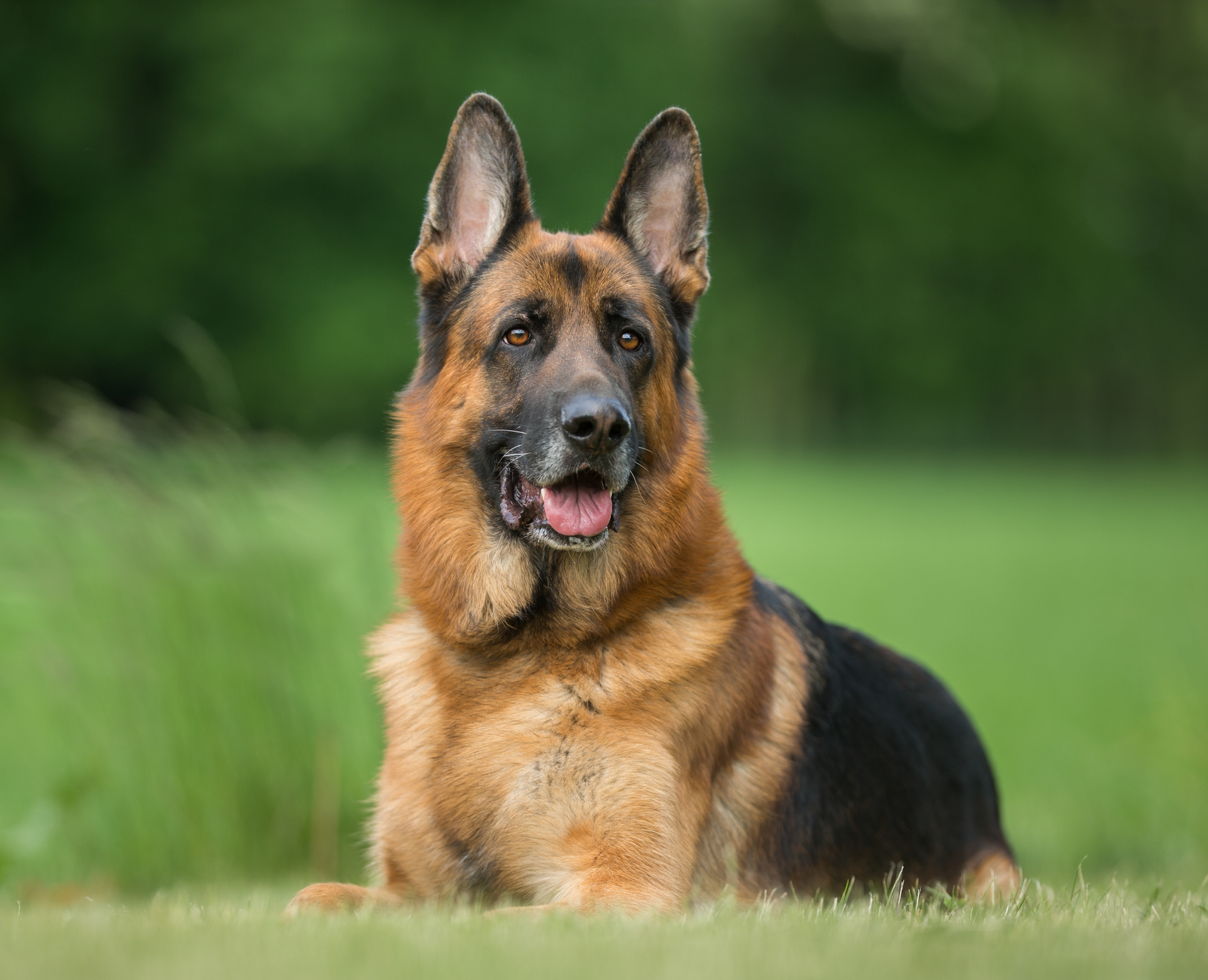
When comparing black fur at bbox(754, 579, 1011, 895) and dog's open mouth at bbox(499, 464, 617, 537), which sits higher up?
dog's open mouth at bbox(499, 464, 617, 537)

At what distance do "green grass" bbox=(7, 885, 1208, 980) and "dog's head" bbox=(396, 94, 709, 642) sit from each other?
1260 millimetres

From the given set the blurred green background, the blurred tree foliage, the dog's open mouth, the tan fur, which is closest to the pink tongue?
the dog's open mouth

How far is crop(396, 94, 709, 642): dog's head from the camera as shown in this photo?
158 inches

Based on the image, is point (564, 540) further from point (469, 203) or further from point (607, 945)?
point (607, 945)

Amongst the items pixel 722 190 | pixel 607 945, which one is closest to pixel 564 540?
pixel 607 945

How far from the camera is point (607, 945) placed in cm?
274

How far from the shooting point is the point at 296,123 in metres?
26.7

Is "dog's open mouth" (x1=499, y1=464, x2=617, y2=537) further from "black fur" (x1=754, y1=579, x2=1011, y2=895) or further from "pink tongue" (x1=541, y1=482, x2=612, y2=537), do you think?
"black fur" (x1=754, y1=579, x2=1011, y2=895)

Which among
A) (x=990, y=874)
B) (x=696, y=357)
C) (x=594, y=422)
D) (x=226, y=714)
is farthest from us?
(x=696, y=357)

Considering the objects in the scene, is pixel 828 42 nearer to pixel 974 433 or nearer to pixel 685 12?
pixel 685 12

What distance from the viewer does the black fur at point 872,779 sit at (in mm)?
4141

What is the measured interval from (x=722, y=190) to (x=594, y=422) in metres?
37.7

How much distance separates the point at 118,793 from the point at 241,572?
111cm

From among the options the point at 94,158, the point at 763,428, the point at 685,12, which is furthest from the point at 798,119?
the point at 94,158
